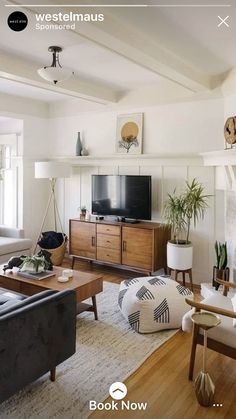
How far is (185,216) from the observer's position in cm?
426

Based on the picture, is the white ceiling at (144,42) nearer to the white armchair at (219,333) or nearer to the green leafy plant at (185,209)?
the green leafy plant at (185,209)

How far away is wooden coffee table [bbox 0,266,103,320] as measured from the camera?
3.04m

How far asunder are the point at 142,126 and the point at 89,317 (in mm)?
2838

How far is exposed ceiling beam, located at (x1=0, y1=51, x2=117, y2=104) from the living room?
0.01 meters

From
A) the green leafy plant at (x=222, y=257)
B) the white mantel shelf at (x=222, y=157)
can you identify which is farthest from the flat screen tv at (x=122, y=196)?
the green leafy plant at (x=222, y=257)

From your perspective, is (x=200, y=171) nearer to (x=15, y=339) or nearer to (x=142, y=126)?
(x=142, y=126)

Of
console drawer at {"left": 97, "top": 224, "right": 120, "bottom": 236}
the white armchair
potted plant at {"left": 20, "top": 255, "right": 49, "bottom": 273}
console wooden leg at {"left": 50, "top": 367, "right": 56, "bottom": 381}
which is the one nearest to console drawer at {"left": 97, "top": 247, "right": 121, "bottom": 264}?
console drawer at {"left": 97, "top": 224, "right": 120, "bottom": 236}

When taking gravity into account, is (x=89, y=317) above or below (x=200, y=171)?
below

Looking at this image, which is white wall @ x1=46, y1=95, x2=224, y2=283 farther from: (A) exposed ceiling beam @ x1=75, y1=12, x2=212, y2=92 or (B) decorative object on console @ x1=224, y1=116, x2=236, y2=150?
(A) exposed ceiling beam @ x1=75, y1=12, x2=212, y2=92

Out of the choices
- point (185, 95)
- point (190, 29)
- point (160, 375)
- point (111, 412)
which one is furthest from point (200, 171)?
point (111, 412)

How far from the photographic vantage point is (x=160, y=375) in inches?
95.1

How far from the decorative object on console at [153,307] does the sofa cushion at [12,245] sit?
2.11 m

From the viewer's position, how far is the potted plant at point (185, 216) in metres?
4.06

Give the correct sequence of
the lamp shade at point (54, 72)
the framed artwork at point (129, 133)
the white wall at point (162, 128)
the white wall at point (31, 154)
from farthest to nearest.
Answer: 1. the white wall at point (31, 154)
2. the framed artwork at point (129, 133)
3. the white wall at point (162, 128)
4. the lamp shade at point (54, 72)
